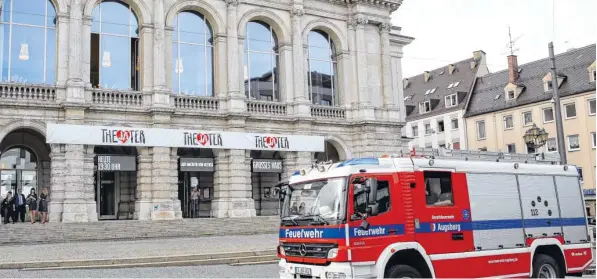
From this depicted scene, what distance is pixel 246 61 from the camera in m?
36.8

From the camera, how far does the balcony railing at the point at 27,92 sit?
29281mm

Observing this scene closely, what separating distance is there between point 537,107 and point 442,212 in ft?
152

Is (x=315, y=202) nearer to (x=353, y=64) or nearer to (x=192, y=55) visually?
(x=192, y=55)

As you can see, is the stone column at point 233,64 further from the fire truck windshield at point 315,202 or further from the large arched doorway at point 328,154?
the fire truck windshield at point 315,202

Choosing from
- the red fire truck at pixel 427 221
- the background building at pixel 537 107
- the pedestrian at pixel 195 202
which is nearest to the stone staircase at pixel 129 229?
the pedestrian at pixel 195 202

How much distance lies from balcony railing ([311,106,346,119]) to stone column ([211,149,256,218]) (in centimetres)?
602

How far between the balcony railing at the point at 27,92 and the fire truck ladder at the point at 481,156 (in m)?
22.7

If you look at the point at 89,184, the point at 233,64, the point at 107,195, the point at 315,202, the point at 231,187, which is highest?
the point at 233,64

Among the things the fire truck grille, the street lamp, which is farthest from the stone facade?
the fire truck grille

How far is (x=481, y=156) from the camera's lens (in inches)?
534

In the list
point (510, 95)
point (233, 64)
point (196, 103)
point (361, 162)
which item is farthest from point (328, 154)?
point (361, 162)

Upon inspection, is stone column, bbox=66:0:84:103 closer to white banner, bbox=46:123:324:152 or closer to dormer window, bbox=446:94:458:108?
white banner, bbox=46:123:324:152

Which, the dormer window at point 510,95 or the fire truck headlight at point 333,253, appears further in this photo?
the dormer window at point 510,95

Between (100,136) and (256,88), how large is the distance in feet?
34.2
